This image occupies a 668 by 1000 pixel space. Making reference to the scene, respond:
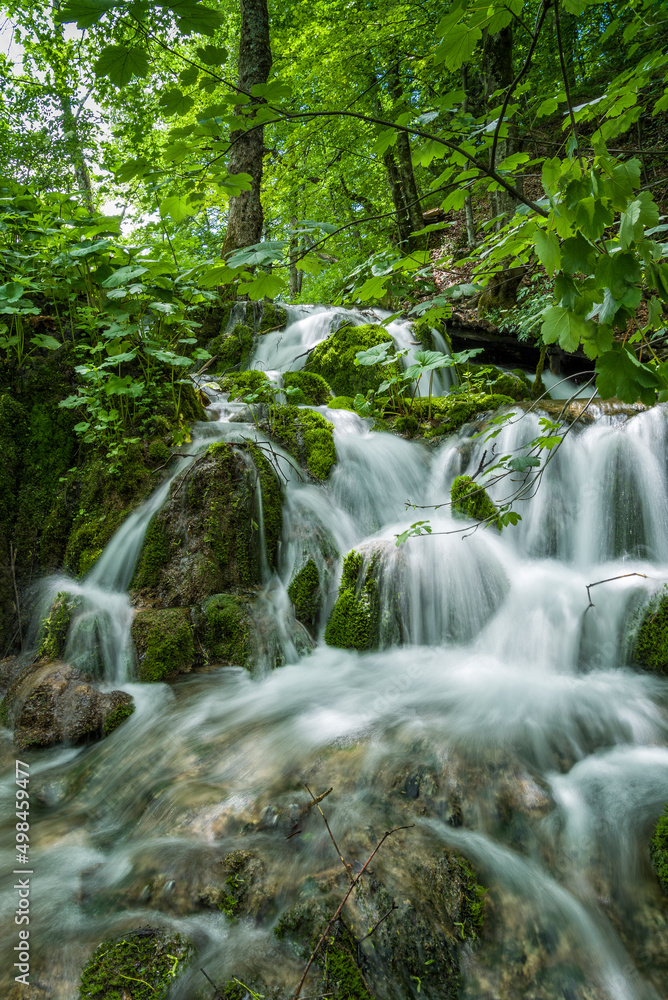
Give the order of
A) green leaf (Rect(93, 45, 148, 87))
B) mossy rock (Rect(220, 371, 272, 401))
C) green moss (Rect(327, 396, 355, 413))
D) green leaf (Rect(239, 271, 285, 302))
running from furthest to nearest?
green moss (Rect(327, 396, 355, 413))
mossy rock (Rect(220, 371, 272, 401))
green leaf (Rect(239, 271, 285, 302))
green leaf (Rect(93, 45, 148, 87))

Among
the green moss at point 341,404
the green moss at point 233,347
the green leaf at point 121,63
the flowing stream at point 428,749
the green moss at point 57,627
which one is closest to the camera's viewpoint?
the green leaf at point 121,63

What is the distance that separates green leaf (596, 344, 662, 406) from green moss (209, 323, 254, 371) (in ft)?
22.8

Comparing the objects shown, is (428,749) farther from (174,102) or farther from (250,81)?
(250,81)

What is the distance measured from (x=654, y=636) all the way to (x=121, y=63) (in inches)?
153

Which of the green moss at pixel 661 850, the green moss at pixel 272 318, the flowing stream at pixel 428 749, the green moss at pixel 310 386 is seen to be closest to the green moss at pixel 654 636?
the flowing stream at pixel 428 749

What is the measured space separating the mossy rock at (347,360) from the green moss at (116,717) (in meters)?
4.81

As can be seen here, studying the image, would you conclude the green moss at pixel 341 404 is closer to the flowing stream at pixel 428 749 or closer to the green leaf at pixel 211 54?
the flowing stream at pixel 428 749

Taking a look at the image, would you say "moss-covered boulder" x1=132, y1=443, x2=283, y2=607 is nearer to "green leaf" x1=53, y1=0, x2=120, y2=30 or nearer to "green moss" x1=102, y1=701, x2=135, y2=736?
"green moss" x1=102, y1=701, x2=135, y2=736

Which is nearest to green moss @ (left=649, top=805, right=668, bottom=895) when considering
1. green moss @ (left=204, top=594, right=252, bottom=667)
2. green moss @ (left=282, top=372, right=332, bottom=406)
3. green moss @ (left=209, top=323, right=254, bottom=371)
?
green moss @ (left=204, top=594, right=252, bottom=667)

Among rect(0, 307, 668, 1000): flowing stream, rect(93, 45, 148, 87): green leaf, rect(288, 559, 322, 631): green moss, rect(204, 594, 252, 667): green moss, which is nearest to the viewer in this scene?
rect(93, 45, 148, 87): green leaf

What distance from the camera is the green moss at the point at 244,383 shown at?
5.89 m

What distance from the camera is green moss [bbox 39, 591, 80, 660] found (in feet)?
11.8

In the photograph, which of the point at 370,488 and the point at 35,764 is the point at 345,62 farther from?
the point at 35,764

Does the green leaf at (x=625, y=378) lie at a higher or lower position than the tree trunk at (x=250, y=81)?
lower
